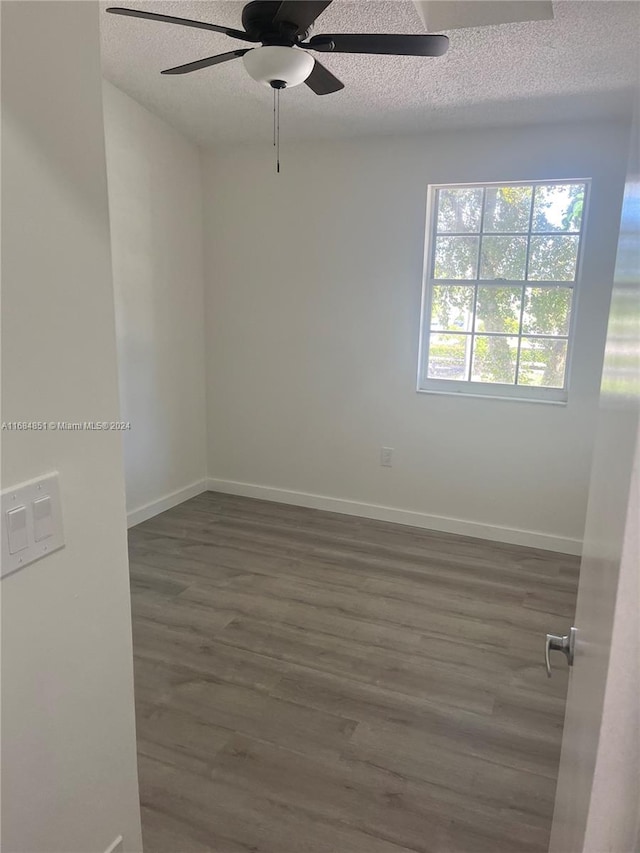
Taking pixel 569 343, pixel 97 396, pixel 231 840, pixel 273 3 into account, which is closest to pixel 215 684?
pixel 231 840

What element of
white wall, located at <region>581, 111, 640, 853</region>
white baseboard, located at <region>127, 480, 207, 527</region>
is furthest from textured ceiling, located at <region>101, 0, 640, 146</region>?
white baseboard, located at <region>127, 480, 207, 527</region>

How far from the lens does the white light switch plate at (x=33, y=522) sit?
0.84m

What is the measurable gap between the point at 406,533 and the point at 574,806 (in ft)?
9.74

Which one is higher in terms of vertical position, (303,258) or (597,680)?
(303,258)

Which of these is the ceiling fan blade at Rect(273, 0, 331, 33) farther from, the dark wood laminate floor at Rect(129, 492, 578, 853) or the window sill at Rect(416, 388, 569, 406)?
the dark wood laminate floor at Rect(129, 492, 578, 853)

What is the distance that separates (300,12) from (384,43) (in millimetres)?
345

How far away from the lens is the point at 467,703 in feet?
6.98

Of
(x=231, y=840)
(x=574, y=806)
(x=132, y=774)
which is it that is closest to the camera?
(x=574, y=806)

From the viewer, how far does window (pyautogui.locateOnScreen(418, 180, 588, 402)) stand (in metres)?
3.29

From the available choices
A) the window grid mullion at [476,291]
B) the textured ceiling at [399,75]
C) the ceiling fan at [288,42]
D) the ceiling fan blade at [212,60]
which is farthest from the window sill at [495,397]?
the ceiling fan blade at [212,60]

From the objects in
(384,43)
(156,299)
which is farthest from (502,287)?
(156,299)

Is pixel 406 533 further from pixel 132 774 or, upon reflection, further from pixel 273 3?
pixel 273 3

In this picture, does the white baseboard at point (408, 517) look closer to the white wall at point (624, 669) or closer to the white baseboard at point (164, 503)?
the white baseboard at point (164, 503)

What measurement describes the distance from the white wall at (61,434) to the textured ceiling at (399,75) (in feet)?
5.80
